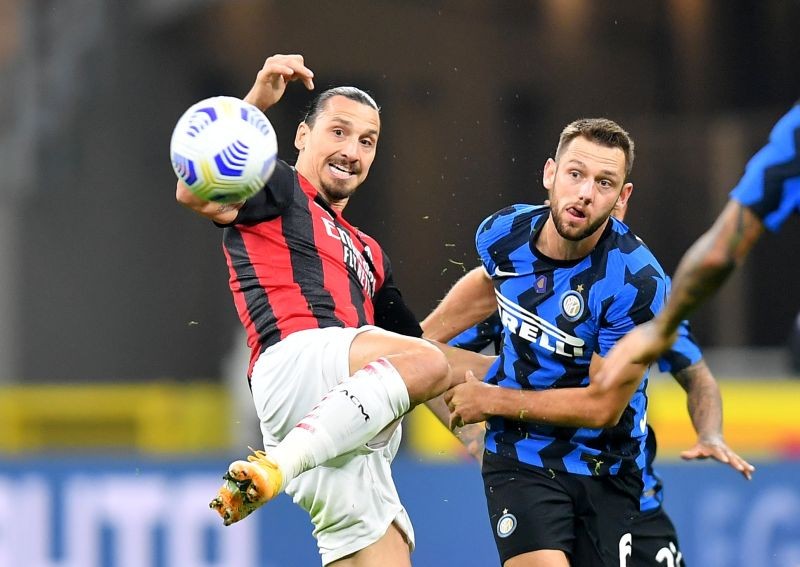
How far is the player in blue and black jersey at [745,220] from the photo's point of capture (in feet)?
12.4

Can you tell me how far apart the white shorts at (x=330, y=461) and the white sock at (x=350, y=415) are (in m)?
0.15

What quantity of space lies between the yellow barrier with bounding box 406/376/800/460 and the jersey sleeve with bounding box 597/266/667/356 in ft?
15.3

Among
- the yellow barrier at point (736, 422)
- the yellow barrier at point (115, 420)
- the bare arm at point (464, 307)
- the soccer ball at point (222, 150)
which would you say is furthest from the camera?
the yellow barrier at point (115, 420)

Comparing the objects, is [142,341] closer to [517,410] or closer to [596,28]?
[596,28]

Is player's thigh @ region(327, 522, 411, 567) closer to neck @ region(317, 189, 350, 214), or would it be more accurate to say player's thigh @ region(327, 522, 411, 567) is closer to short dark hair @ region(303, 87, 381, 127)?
neck @ region(317, 189, 350, 214)

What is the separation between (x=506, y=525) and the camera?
4.97 meters

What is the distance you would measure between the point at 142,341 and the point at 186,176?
38.1ft

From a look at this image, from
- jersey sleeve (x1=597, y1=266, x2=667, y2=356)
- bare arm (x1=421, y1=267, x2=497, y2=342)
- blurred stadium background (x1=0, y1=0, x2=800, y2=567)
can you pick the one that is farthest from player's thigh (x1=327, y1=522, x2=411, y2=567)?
blurred stadium background (x1=0, y1=0, x2=800, y2=567)

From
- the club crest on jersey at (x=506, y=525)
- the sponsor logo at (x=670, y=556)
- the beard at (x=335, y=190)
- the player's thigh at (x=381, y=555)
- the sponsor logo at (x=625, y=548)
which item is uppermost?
the beard at (x=335, y=190)

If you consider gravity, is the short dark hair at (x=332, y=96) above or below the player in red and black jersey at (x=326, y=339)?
above

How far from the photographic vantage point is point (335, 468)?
4.84 meters

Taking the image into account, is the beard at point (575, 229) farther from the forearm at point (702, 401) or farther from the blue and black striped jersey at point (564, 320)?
the forearm at point (702, 401)

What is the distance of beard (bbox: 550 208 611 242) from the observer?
4805 mm

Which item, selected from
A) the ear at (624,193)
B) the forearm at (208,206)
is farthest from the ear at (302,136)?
the ear at (624,193)
